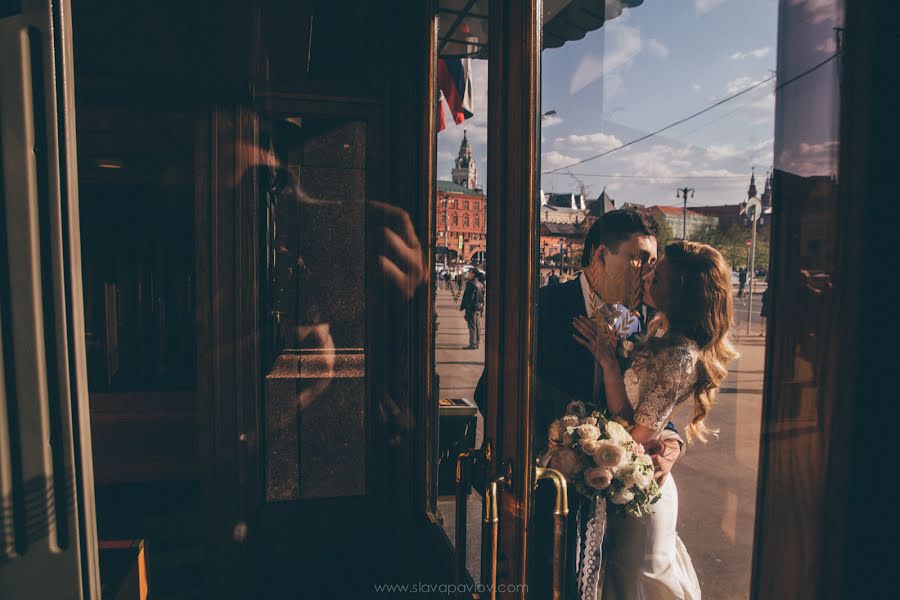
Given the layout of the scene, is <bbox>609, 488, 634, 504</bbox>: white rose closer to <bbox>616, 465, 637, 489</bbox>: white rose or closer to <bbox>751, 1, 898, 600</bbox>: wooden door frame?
<bbox>616, 465, 637, 489</bbox>: white rose

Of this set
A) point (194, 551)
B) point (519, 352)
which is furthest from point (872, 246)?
point (194, 551)

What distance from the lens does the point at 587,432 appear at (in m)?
1.47

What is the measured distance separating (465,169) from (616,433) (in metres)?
1.00

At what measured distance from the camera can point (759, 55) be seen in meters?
0.75

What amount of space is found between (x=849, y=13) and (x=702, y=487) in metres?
0.85

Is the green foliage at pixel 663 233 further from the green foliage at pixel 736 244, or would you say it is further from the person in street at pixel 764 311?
the person in street at pixel 764 311

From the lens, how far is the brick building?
162cm

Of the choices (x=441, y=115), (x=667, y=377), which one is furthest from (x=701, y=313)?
(x=441, y=115)

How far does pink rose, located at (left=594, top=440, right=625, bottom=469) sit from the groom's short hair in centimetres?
55

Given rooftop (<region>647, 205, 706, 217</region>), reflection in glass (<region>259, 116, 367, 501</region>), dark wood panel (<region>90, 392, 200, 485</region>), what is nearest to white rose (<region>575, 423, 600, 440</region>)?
rooftop (<region>647, 205, 706, 217</region>)

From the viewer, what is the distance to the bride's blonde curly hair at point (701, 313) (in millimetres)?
928

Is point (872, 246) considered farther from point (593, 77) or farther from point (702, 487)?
point (593, 77)

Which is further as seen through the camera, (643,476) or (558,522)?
(643,476)

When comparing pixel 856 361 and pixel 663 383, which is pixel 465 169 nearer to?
pixel 663 383
